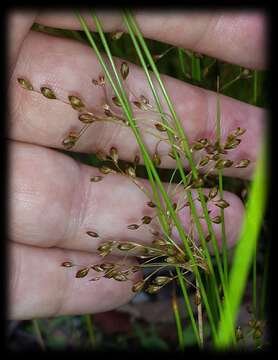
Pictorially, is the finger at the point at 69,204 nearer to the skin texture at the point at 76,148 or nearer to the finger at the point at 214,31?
the skin texture at the point at 76,148

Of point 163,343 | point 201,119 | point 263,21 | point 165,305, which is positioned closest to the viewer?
point 263,21

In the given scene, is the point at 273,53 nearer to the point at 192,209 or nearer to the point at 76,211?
the point at 192,209

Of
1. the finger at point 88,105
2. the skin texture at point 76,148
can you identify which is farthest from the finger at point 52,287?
the finger at point 88,105

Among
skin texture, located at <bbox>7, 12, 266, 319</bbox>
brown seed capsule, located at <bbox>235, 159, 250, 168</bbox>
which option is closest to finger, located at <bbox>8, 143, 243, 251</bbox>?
skin texture, located at <bbox>7, 12, 266, 319</bbox>

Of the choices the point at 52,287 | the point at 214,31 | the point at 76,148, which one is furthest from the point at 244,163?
the point at 52,287

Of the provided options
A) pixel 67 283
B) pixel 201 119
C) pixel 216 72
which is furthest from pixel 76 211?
pixel 216 72

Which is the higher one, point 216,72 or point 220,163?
point 216,72

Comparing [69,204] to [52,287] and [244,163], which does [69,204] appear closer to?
[52,287]
